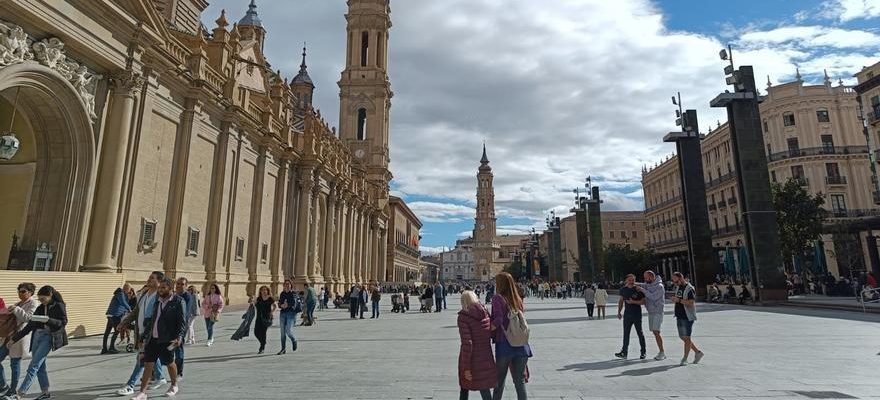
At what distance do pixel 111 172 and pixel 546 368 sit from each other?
14.2 metres

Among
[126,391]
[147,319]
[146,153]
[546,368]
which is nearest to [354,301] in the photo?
[146,153]

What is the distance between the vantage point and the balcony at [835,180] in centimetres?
4616

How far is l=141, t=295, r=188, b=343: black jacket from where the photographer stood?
639 cm

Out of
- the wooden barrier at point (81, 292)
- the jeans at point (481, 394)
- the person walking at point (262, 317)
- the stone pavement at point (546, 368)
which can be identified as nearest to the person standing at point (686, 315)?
the stone pavement at point (546, 368)

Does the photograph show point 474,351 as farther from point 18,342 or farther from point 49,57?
point 49,57

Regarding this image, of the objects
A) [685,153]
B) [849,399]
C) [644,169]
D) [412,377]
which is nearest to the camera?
[849,399]

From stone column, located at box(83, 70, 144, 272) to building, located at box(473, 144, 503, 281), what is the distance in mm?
142156

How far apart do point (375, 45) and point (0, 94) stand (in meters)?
58.2

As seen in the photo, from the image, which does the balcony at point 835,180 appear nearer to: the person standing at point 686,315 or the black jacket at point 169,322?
the person standing at point 686,315

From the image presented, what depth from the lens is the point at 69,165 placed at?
1390cm

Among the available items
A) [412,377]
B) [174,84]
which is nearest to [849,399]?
[412,377]

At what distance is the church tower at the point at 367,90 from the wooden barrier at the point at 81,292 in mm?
A: 52231

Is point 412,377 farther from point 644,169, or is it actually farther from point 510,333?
point 644,169

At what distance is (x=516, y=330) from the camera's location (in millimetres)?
4953
